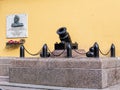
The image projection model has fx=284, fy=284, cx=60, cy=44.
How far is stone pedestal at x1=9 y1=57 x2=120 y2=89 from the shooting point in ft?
7.47

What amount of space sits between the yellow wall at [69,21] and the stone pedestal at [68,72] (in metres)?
0.47

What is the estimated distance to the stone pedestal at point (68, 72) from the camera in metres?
2.28

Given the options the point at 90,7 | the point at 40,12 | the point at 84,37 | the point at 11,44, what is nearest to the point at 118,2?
the point at 90,7

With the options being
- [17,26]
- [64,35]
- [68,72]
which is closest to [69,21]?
[64,35]

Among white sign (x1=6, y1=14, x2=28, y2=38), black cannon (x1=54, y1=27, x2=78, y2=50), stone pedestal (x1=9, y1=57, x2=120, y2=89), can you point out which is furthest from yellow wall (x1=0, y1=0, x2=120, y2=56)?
stone pedestal (x1=9, y1=57, x2=120, y2=89)

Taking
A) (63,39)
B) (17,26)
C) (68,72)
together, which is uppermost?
(17,26)

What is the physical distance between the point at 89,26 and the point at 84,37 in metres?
0.13

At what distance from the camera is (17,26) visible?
3.55m

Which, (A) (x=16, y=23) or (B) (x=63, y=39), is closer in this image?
(B) (x=63, y=39)

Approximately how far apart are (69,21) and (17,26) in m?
0.71

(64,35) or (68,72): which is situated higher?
(64,35)

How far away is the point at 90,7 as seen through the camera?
314cm

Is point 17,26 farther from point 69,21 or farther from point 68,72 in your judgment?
point 68,72

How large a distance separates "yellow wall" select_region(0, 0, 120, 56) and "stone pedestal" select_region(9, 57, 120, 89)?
0.47m
